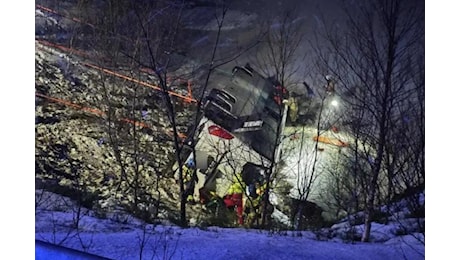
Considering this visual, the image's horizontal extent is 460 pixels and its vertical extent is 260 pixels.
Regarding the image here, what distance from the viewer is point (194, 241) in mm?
2676

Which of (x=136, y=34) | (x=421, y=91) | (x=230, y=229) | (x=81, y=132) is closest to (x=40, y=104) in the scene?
(x=81, y=132)

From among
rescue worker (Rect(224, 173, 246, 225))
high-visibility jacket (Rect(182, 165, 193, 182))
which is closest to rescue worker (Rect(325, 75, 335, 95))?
rescue worker (Rect(224, 173, 246, 225))

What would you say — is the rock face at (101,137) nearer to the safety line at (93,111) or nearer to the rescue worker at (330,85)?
the safety line at (93,111)

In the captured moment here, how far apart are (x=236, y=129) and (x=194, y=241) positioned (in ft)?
1.97

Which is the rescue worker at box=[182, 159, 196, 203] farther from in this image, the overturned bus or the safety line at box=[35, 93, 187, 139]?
the safety line at box=[35, 93, 187, 139]

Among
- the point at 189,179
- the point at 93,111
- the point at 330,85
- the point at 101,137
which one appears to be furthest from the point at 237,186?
the point at 93,111

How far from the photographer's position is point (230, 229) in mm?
2633

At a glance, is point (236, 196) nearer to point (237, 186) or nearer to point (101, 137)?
point (237, 186)

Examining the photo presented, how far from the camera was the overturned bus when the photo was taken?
2.60 m

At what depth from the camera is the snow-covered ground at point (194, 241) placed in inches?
91.1

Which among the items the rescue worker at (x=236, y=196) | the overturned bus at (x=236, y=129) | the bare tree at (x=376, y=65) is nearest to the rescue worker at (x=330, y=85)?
the bare tree at (x=376, y=65)

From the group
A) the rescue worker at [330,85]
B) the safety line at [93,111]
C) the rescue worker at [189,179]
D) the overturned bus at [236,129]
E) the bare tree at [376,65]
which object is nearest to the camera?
the bare tree at [376,65]

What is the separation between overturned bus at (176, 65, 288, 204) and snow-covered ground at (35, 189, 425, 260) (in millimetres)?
241

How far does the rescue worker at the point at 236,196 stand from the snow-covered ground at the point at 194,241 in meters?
0.10
